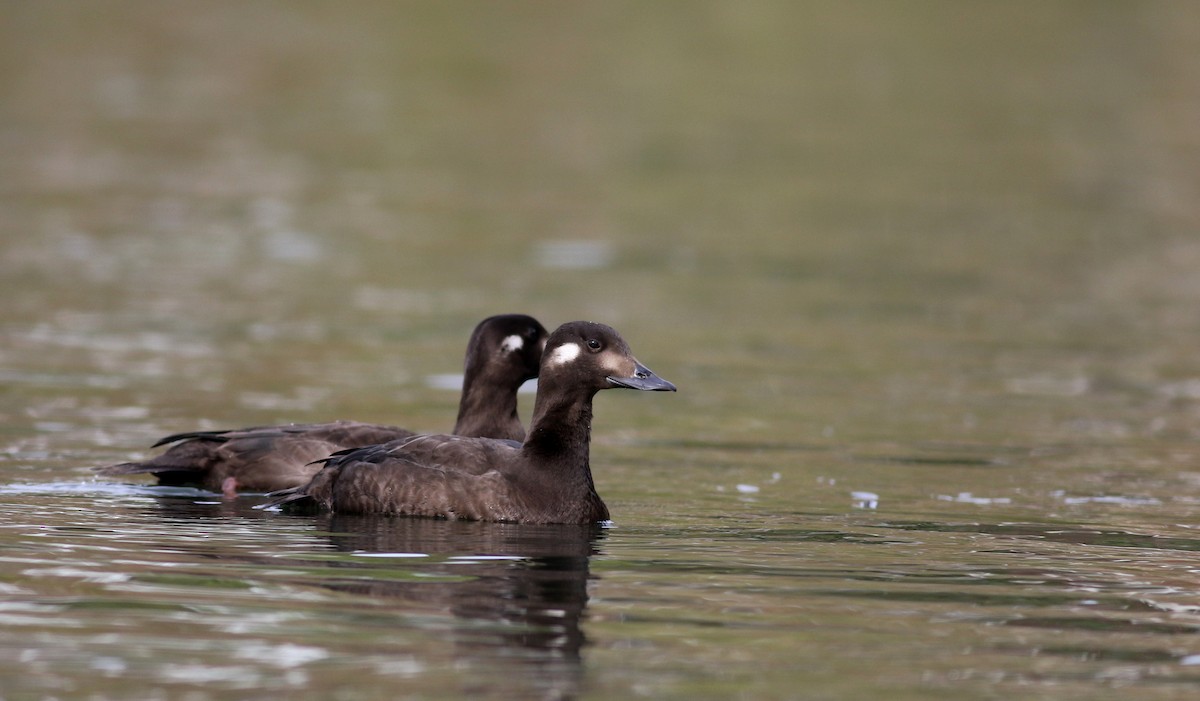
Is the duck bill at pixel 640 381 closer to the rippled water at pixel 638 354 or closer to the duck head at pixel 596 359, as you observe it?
the duck head at pixel 596 359

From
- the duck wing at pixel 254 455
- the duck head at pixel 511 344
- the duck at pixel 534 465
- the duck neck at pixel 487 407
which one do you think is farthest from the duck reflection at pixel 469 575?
the duck head at pixel 511 344

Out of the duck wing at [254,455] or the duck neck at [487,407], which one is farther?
the duck neck at [487,407]

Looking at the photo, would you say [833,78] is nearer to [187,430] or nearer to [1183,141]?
[1183,141]

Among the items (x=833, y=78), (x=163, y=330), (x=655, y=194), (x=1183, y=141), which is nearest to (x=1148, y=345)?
(x=163, y=330)

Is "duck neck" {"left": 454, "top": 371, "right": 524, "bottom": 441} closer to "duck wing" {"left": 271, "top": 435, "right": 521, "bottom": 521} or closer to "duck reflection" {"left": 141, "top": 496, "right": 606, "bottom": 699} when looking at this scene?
"duck wing" {"left": 271, "top": 435, "right": 521, "bottom": 521}

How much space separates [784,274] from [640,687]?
56.0ft

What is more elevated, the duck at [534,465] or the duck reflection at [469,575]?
the duck at [534,465]

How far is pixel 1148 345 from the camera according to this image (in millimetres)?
→ 20031

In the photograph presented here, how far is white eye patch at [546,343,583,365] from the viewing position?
11.6 m

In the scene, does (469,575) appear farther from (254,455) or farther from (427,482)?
(254,455)

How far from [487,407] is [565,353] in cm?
180

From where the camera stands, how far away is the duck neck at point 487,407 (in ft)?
43.5

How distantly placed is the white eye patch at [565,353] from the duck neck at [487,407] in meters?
1.60

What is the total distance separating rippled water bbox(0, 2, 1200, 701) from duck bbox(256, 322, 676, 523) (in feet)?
0.99
